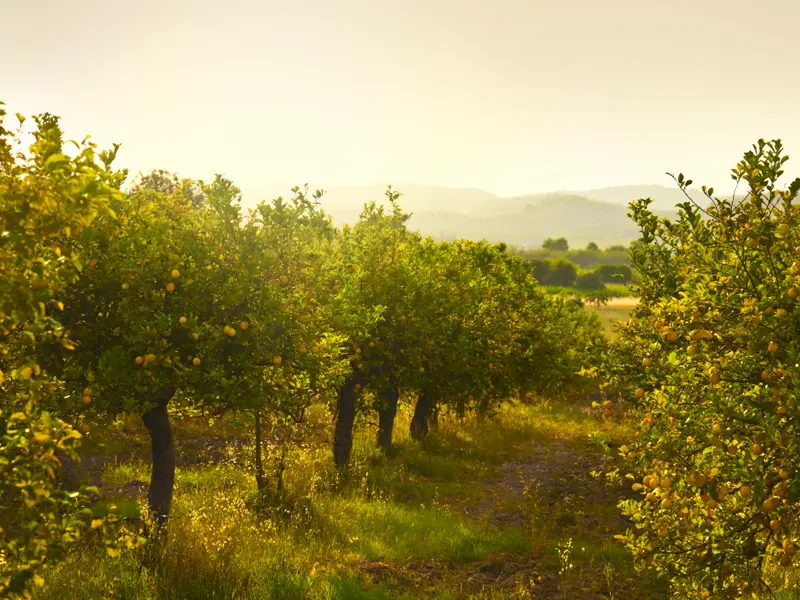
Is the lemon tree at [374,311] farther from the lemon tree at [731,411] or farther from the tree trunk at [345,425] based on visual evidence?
the lemon tree at [731,411]

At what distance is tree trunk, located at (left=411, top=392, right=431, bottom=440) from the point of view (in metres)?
20.8

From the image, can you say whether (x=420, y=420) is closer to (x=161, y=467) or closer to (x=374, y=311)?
(x=374, y=311)

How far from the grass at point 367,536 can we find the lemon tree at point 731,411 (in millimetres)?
1865

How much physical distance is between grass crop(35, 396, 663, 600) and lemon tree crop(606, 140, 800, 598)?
1865mm

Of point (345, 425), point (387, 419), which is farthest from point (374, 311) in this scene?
point (387, 419)

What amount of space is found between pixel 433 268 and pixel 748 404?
44.5ft

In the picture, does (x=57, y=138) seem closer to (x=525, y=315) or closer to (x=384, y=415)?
(x=384, y=415)

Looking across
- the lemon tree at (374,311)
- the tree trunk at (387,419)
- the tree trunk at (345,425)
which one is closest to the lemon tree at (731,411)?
the lemon tree at (374,311)

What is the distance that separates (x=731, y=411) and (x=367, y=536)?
862 centimetres

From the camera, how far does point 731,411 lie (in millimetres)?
5023

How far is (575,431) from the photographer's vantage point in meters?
24.6

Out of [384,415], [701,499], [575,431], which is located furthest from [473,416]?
[701,499]

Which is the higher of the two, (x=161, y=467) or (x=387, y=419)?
(x=161, y=467)

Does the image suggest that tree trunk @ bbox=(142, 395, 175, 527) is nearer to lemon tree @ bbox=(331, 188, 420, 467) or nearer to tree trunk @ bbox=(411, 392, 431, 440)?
lemon tree @ bbox=(331, 188, 420, 467)
